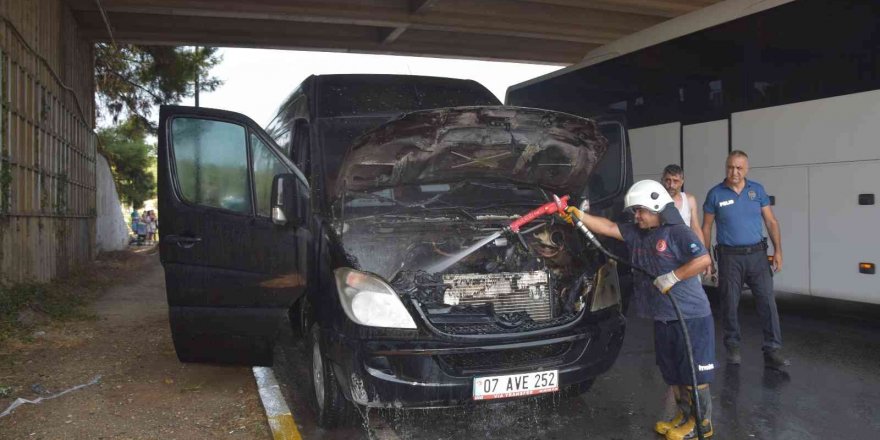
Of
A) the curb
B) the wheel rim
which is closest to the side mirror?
the wheel rim

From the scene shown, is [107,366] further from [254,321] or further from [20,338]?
[254,321]

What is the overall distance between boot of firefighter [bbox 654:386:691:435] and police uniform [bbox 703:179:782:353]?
5.66 ft

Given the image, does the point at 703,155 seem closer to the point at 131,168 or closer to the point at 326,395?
the point at 326,395

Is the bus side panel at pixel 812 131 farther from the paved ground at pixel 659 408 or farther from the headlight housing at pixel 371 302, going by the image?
the headlight housing at pixel 371 302

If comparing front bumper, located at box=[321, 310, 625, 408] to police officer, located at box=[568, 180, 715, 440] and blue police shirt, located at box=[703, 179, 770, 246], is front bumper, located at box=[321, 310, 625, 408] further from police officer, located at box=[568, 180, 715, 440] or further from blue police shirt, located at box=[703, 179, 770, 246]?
blue police shirt, located at box=[703, 179, 770, 246]

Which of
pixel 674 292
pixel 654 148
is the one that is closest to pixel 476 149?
pixel 674 292

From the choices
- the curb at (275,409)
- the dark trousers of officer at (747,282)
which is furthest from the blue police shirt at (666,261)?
the curb at (275,409)

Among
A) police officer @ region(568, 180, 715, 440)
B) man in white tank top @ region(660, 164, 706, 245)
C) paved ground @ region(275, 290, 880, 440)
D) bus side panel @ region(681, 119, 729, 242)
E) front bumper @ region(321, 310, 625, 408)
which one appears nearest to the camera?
front bumper @ region(321, 310, 625, 408)

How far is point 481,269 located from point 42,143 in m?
8.48

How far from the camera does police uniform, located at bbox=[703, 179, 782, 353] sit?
5.43 meters

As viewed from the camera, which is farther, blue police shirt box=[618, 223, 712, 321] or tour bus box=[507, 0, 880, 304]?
tour bus box=[507, 0, 880, 304]

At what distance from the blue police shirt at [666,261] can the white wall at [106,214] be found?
15.1 meters

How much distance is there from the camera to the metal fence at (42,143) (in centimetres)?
813

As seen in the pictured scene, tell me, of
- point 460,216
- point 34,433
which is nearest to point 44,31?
point 34,433
